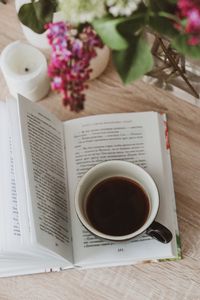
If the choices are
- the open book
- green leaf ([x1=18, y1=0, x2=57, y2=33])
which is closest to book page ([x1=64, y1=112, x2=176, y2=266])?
the open book

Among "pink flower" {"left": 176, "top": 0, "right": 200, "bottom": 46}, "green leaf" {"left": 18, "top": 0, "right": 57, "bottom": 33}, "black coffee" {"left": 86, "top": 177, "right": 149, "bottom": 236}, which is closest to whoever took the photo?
"pink flower" {"left": 176, "top": 0, "right": 200, "bottom": 46}

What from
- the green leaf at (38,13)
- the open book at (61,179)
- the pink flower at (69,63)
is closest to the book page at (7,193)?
the open book at (61,179)

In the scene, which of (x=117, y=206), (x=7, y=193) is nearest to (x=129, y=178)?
(x=117, y=206)

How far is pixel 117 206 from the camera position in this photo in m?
0.75

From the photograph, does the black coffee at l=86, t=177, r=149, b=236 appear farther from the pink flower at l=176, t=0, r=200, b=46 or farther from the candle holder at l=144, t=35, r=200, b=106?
the pink flower at l=176, t=0, r=200, b=46

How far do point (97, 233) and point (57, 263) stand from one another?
0.29 ft

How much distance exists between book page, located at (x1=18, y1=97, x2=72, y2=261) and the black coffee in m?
0.05

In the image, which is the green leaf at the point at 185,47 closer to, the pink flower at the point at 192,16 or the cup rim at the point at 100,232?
the pink flower at the point at 192,16

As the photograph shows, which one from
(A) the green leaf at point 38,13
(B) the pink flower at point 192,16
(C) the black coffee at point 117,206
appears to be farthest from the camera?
(C) the black coffee at point 117,206

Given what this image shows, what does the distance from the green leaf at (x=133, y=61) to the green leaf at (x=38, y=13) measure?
0.52 feet

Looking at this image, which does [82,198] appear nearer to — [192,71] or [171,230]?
[171,230]

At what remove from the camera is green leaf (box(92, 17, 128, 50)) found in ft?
1.57

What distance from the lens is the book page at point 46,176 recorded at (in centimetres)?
71

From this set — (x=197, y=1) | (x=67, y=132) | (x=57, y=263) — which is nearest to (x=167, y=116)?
(x=67, y=132)
